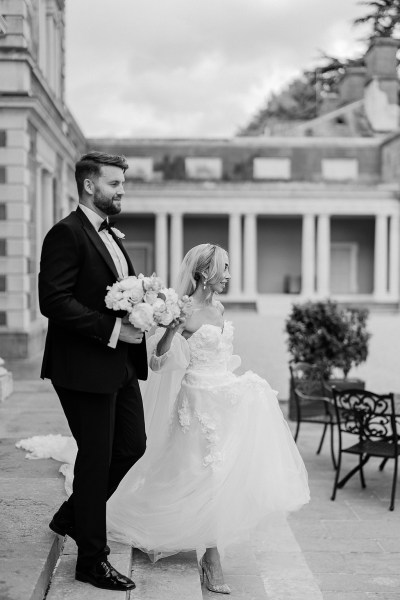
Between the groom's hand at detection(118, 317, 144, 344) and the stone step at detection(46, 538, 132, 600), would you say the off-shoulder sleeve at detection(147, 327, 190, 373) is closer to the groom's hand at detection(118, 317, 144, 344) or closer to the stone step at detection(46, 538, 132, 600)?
the groom's hand at detection(118, 317, 144, 344)

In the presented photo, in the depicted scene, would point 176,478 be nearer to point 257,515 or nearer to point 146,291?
point 257,515

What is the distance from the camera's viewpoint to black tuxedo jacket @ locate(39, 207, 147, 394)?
11.9 ft

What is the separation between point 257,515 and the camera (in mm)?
4367

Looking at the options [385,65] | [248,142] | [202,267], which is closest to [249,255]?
[248,142]

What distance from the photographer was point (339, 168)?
33.8 m

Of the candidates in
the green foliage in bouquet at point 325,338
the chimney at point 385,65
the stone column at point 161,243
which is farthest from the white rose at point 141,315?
the chimney at point 385,65

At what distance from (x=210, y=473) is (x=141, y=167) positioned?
29254 mm

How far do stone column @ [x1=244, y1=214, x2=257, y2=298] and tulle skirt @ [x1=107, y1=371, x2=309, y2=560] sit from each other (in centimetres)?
2740

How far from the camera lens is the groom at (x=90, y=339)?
3650mm

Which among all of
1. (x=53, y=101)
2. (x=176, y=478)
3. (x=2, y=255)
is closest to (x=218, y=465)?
(x=176, y=478)

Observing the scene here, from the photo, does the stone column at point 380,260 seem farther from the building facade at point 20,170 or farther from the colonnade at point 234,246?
the building facade at point 20,170

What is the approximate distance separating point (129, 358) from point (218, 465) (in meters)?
0.86

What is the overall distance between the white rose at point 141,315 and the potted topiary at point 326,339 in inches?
248

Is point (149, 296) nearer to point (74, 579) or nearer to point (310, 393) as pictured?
point (74, 579)
